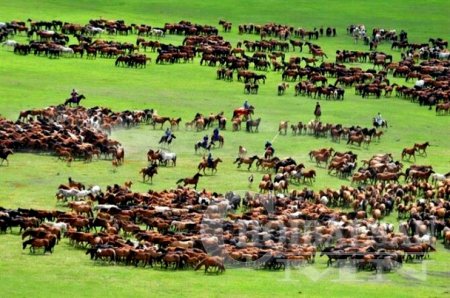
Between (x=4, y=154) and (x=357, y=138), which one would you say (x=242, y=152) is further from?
(x=4, y=154)

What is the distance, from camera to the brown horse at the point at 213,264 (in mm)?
36156

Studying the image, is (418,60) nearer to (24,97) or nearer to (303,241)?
(24,97)

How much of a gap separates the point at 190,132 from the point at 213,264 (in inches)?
824

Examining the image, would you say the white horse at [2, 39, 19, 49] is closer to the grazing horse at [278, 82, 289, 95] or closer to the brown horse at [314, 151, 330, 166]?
the grazing horse at [278, 82, 289, 95]

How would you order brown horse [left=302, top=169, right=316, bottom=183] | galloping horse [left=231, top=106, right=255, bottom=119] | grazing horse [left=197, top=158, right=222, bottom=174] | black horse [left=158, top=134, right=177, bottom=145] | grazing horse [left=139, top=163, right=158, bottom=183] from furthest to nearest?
galloping horse [left=231, top=106, right=255, bottom=119] → black horse [left=158, top=134, right=177, bottom=145] → grazing horse [left=197, top=158, right=222, bottom=174] → brown horse [left=302, top=169, right=316, bottom=183] → grazing horse [left=139, top=163, right=158, bottom=183]

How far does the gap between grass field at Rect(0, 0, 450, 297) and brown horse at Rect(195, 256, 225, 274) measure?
311mm

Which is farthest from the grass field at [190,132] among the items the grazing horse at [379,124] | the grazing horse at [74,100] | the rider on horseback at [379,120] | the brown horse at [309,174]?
the grazing horse at [74,100]

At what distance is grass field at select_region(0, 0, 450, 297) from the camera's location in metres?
34.7

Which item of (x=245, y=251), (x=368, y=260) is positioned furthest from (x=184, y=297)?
(x=368, y=260)

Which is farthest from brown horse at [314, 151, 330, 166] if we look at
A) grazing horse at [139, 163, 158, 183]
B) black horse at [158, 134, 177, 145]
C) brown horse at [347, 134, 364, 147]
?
grazing horse at [139, 163, 158, 183]

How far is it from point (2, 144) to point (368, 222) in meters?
16.3

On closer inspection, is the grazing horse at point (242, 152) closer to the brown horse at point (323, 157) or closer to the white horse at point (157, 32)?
the brown horse at point (323, 157)

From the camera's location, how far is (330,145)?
182 ft

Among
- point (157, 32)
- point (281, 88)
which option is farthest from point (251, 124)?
point (157, 32)
